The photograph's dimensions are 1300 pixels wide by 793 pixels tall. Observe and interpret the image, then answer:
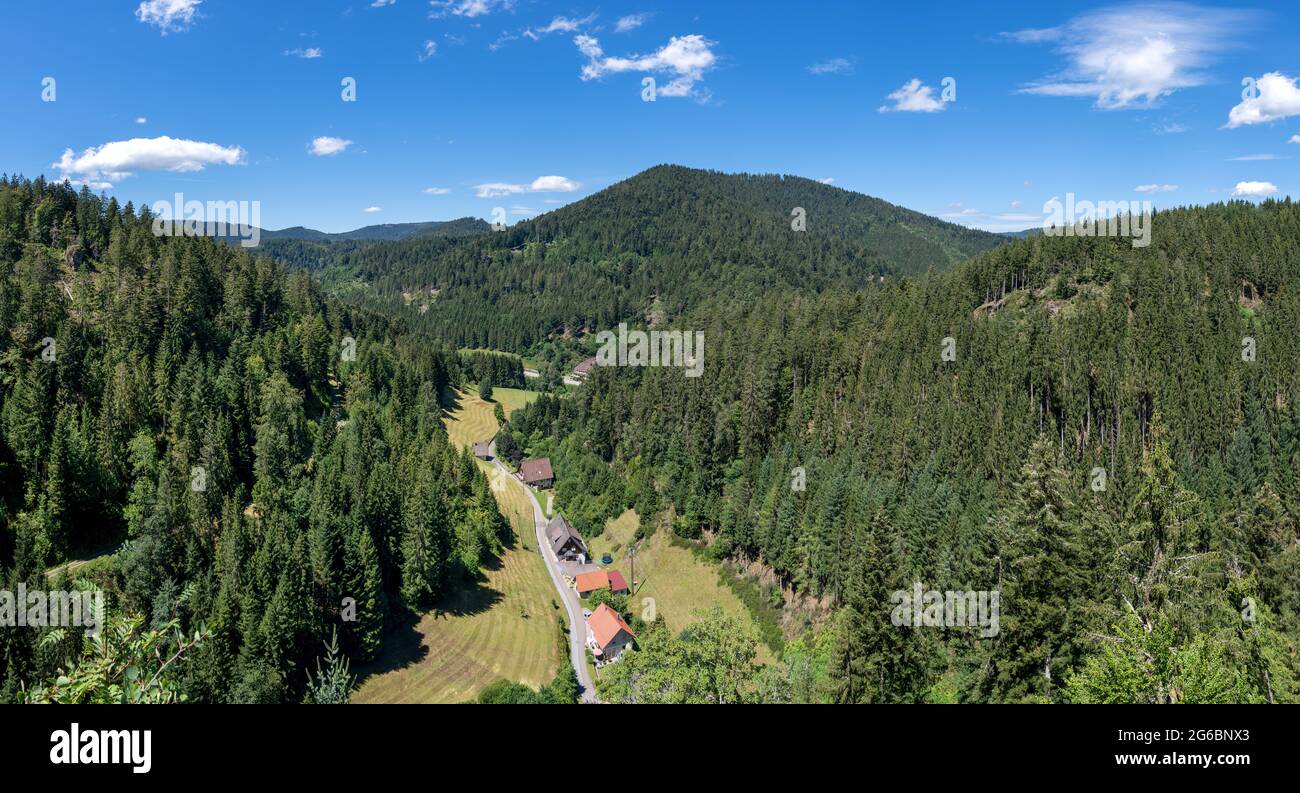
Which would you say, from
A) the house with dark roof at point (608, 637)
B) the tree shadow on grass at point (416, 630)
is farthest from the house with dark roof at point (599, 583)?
the tree shadow on grass at point (416, 630)

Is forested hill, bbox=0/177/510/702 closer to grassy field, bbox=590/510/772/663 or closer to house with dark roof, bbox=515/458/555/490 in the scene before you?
grassy field, bbox=590/510/772/663

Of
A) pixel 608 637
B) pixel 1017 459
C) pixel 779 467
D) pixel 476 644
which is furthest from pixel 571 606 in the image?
pixel 1017 459

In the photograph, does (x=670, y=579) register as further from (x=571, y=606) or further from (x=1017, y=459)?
(x=1017, y=459)

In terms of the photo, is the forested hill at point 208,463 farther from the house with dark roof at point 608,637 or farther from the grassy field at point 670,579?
the grassy field at point 670,579

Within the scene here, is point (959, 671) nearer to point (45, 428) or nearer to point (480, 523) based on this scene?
point (480, 523)

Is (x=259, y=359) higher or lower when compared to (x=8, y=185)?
lower

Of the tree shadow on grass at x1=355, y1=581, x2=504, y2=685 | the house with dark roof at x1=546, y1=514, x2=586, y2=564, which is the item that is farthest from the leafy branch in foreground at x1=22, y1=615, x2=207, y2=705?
the house with dark roof at x1=546, y1=514, x2=586, y2=564
